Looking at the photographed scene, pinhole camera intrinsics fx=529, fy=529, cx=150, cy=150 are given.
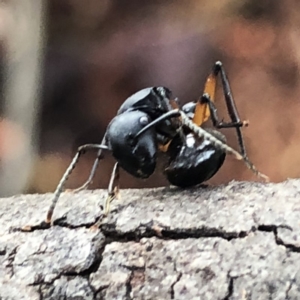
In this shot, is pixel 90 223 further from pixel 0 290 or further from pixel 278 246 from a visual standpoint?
pixel 278 246

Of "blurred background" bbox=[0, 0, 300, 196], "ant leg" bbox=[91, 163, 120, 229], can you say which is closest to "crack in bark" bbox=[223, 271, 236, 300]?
"ant leg" bbox=[91, 163, 120, 229]

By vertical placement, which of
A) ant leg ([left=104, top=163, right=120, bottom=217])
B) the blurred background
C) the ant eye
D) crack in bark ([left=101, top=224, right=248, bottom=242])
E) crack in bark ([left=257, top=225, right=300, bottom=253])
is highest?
the blurred background

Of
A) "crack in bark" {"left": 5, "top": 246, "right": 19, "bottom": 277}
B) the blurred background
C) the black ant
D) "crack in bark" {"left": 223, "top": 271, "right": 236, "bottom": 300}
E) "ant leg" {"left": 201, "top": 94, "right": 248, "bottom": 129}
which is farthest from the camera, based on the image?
the blurred background

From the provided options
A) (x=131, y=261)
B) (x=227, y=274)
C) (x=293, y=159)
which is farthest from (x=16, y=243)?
(x=293, y=159)

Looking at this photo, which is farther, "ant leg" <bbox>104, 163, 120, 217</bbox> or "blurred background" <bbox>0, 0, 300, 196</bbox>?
"blurred background" <bbox>0, 0, 300, 196</bbox>

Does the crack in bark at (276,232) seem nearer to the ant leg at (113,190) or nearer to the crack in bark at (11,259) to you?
the ant leg at (113,190)

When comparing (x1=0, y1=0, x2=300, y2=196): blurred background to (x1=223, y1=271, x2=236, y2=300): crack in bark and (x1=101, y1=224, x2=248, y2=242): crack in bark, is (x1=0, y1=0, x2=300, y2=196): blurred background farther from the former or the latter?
(x1=223, y1=271, x2=236, y2=300): crack in bark

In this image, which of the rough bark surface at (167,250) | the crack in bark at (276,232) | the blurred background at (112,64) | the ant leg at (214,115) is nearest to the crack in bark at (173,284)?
the rough bark surface at (167,250)

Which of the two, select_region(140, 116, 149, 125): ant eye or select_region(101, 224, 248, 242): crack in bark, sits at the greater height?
select_region(140, 116, 149, 125): ant eye

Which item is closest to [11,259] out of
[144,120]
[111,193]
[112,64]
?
[111,193]
